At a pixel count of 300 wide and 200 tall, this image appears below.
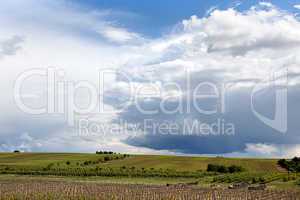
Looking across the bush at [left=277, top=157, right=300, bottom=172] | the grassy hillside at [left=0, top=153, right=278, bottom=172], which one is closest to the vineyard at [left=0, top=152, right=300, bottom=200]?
the grassy hillside at [left=0, top=153, right=278, bottom=172]

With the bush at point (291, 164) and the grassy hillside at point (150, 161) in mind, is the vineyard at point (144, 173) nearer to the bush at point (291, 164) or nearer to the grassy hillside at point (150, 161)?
the grassy hillside at point (150, 161)

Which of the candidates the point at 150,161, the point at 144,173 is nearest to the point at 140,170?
the point at 144,173

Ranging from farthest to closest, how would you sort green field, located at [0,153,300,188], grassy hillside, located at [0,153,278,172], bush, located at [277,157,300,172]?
grassy hillside, located at [0,153,278,172] → bush, located at [277,157,300,172] → green field, located at [0,153,300,188]

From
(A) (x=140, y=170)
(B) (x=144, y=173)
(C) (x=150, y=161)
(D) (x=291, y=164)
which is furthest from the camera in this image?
(C) (x=150, y=161)

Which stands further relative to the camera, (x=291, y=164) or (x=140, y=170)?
(x=291, y=164)

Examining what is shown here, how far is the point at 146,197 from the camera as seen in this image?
4503 cm

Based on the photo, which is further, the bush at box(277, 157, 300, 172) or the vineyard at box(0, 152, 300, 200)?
the bush at box(277, 157, 300, 172)

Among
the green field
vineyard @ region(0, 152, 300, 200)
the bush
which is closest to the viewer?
vineyard @ region(0, 152, 300, 200)

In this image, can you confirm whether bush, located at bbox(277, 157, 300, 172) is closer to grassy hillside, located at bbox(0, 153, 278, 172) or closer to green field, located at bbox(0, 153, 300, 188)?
grassy hillside, located at bbox(0, 153, 278, 172)

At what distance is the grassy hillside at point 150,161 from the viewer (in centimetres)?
9988

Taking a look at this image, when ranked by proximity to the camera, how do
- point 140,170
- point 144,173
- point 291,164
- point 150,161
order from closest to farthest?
point 144,173
point 140,170
point 291,164
point 150,161

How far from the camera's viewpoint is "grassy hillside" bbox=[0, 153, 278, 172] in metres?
99.9

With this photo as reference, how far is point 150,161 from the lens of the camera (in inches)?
4363

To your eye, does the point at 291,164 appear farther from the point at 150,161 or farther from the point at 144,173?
the point at 150,161
